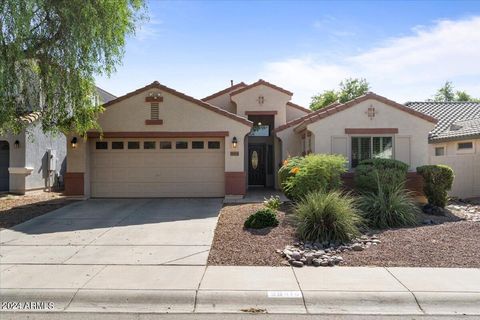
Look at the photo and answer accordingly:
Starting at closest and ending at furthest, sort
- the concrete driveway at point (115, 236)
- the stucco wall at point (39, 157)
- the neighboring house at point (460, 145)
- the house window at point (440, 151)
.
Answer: the concrete driveway at point (115, 236), the neighboring house at point (460, 145), the stucco wall at point (39, 157), the house window at point (440, 151)

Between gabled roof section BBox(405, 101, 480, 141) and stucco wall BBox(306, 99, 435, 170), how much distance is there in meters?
3.25

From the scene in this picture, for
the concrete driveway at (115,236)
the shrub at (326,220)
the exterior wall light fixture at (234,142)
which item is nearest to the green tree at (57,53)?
the concrete driveway at (115,236)

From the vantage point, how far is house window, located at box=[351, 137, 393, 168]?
52.7ft

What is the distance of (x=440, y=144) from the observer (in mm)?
21266

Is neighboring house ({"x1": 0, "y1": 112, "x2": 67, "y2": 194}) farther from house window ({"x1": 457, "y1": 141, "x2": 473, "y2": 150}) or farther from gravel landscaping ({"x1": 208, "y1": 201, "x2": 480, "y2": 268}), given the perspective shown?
house window ({"x1": 457, "y1": 141, "x2": 473, "y2": 150})

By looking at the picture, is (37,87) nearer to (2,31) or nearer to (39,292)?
(2,31)

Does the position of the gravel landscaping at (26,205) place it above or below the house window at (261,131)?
below

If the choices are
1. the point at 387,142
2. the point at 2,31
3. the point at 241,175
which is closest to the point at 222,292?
the point at 2,31

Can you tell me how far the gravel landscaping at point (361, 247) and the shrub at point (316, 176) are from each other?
1299 mm

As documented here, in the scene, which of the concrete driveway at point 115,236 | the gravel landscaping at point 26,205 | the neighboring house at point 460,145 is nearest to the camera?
the concrete driveway at point 115,236

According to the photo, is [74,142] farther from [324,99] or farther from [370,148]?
[324,99]

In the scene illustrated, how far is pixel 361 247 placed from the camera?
28.6ft

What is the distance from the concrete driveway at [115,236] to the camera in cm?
817

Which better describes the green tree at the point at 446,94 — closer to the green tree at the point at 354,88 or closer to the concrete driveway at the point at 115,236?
the green tree at the point at 354,88
